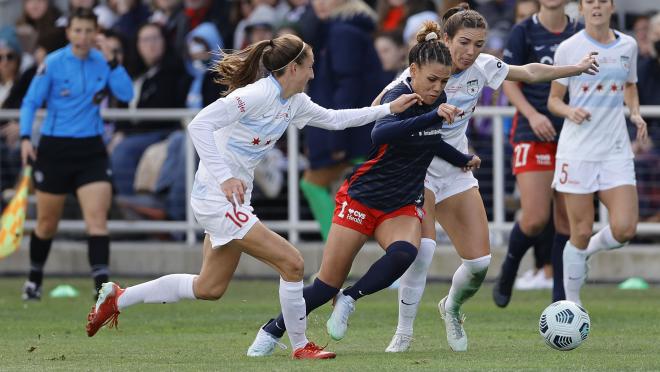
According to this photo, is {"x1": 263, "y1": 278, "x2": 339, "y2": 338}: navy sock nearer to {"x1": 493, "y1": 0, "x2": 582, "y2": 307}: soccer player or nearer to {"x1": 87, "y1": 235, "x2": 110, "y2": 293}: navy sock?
{"x1": 493, "y1": 0, "x2": 582, "y2": 307}: soccer player

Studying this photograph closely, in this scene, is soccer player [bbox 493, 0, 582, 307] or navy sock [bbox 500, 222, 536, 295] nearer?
soccer player [bbox 493, 0, 582, 307]

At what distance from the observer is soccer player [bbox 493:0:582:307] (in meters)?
12.2

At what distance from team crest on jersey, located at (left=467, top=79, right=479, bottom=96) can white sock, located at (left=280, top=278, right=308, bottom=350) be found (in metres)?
1.73

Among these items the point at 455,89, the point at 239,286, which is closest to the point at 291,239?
the point at 239,286

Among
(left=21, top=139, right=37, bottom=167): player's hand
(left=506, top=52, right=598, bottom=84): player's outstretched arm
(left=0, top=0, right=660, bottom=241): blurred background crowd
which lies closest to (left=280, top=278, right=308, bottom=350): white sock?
(left=506, top=52, right=598, bottom=84): player's outstretched arm

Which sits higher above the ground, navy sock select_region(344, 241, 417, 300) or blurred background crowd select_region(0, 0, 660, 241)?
navy sock select_region(344, 241, 417, 300)

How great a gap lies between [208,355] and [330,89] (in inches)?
235

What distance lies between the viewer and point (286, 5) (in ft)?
60.0

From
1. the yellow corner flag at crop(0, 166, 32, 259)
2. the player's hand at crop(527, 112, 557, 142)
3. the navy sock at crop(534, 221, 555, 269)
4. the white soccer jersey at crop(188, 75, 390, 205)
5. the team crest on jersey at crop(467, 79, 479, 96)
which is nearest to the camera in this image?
Answer: the white soccer jersey at crop(188, 75, 390, 205)

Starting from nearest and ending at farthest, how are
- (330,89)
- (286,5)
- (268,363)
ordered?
(268,363) < (330,89) < (286,5)

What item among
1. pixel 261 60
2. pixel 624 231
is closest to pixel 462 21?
pixel 261 60

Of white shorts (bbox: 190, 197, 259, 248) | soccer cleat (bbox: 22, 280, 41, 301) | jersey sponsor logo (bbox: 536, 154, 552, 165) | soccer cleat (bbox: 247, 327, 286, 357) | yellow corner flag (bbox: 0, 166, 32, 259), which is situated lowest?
soccer cleat (bbox: 22, 280, 41, 301)

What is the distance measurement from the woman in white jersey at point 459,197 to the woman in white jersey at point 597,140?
4.04 feet

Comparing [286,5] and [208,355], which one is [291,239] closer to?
[286,5]
